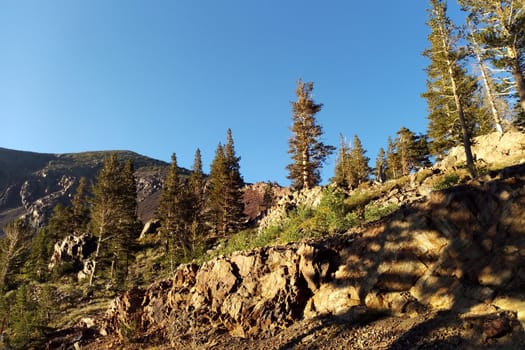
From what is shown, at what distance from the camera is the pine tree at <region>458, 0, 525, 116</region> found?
18.1 meters

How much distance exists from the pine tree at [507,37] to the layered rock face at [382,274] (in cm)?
1269

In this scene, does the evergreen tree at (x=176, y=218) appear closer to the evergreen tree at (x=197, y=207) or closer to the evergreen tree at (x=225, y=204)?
the evergreen tree at (x=197, y=207)

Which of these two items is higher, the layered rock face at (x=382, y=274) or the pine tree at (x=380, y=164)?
the pine tree at (x=380, y=164)

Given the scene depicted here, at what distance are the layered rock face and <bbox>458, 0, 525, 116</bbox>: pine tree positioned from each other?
1269cm

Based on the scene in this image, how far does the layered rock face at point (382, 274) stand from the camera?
7.98 meters

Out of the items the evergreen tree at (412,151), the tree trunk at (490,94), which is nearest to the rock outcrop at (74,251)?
the tree trunk at (490,94)

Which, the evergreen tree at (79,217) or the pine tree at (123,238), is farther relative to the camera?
the evergreen tree at (79,217)

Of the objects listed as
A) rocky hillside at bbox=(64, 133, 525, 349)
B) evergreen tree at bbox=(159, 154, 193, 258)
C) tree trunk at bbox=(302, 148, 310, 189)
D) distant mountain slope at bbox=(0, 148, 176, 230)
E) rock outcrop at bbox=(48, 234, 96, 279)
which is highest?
distant mountain slope at bbox=(0, 148, 176, 230)

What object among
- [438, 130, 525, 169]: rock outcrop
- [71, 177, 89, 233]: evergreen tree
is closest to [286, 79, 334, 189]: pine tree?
[438, 130, 525, 169]: rock outcrop

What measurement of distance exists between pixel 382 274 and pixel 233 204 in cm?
3723

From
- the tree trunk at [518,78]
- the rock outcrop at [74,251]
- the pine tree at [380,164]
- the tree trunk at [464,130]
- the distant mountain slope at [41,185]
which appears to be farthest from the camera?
the distant mountain slope at [41,185]

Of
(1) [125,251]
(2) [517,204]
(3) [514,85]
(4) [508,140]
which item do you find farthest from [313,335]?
(1) [125,251]

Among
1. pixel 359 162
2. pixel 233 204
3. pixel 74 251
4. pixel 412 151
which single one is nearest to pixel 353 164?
pixel 359 162

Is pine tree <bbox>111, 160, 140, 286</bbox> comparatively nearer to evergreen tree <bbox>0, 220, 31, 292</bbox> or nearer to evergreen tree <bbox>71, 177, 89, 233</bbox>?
evergreen tree <bbox>0, 220, 31, 292</bbox>
